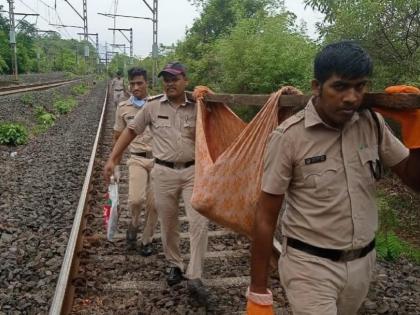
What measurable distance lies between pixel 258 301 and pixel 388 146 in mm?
884

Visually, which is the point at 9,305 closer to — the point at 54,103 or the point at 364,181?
the point at 364,181

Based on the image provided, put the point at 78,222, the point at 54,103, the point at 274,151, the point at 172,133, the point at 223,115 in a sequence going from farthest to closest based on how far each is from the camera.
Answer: the point at 54,103 < the point at 78,222 < the point at 172,133 < the point at 223,115 < the point at 274,151

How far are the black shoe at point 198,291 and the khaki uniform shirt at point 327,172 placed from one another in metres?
2.02

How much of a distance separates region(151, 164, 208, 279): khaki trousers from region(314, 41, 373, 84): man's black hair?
2.25 m

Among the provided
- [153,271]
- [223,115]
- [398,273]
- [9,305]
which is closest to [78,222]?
[153,271]

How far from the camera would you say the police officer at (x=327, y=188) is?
2090 mm

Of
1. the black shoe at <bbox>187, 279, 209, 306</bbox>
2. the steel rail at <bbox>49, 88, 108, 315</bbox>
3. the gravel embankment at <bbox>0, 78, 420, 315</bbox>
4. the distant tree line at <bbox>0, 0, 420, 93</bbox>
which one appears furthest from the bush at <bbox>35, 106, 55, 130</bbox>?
the black shoe at <bbox>187, 279, 209, 306</bbox>

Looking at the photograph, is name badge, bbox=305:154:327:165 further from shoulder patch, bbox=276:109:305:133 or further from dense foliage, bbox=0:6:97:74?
dense foliage, bbox=0:6:97:74

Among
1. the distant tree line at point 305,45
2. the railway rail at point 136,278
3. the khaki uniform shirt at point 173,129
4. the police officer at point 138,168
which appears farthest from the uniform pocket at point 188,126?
the distant tree line at point 305,45

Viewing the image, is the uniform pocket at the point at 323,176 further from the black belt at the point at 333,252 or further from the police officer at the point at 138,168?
the police officer at the point at 138,168

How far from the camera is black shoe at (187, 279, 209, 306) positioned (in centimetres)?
404

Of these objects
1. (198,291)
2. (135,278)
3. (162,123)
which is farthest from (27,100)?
(198,291)

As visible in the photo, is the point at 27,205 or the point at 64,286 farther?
the point at 27,205

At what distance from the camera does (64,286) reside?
407 cm
